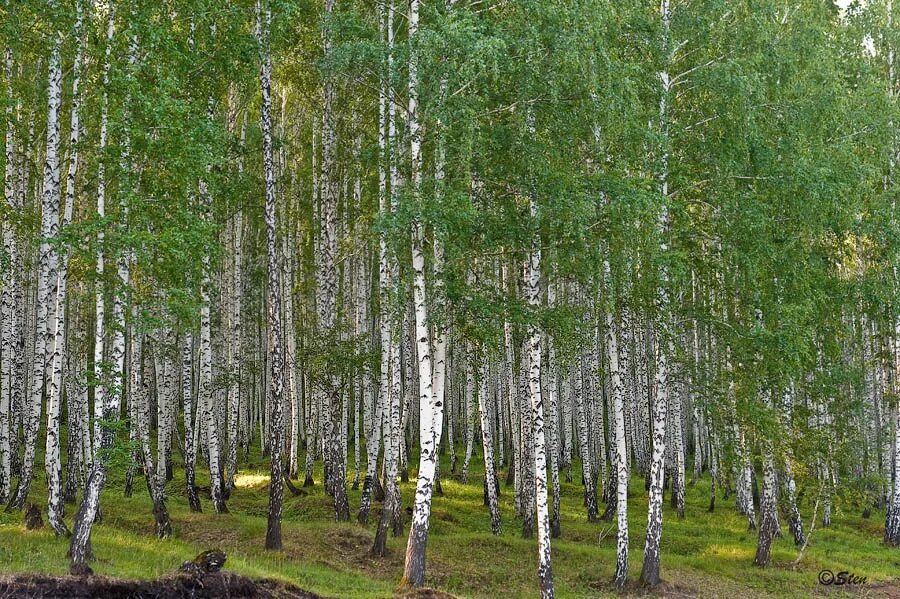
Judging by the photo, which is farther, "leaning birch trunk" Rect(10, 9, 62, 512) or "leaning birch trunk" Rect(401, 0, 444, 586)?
"leaning birch trunk" Rect(10, 9, 62, 512)

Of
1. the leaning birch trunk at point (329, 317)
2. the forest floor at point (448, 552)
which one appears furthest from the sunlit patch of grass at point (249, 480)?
the leaning birch trunk at point (329, 317)

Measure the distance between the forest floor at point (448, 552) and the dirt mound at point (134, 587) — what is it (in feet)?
0.66

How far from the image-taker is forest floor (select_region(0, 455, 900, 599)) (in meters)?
13.3

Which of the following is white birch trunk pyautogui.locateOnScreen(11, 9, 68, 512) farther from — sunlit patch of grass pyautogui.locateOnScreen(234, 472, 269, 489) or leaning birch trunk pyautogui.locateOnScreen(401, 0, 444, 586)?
sunlit patch of grass pyautogui.locateOnScreen(234, 472, 269, 489)

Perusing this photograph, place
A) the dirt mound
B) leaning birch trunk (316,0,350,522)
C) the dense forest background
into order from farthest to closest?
leaning birch trunk (316,0,350,522) → the dense forest background → the dirt mound

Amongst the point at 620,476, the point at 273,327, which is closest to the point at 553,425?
the point at 620,476

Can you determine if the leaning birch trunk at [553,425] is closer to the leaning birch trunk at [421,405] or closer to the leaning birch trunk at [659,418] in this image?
the leaning birch trunk at [659,418]

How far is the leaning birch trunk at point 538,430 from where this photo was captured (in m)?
13.5

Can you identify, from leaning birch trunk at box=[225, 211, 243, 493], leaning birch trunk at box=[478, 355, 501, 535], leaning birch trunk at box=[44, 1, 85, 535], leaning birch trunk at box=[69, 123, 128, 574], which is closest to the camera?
leaning birch trunk at box=[69, 123, 128, 574]

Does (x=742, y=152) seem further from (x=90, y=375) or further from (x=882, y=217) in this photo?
(x=90, y=375)

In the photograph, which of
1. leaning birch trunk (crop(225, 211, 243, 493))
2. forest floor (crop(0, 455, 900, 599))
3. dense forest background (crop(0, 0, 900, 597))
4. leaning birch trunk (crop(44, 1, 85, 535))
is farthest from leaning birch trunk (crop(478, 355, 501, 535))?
leaning birch trunk (crop(44, 1, 85, 535))

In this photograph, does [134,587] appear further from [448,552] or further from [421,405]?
[448,552]

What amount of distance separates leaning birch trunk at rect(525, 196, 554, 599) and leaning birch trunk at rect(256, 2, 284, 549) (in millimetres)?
5221

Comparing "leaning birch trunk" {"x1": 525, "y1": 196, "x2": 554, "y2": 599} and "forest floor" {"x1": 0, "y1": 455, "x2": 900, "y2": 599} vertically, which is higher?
"leaning birch trunk" {"x1": 525, "y1": 196, "x2": 554, "y2": 599}
